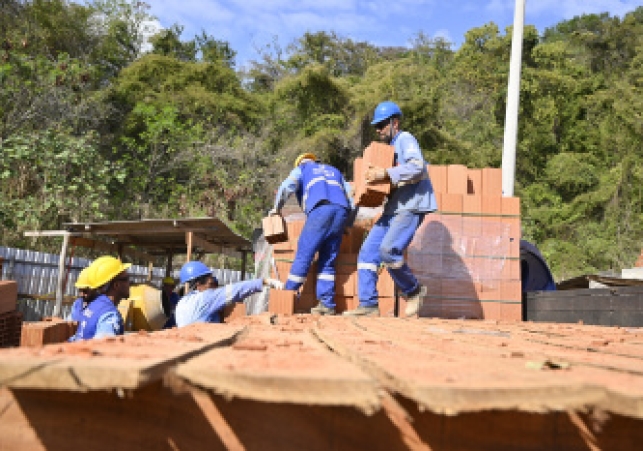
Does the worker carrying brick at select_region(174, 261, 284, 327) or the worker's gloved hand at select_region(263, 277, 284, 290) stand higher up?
the worker's gloved hand at select_region(263, 277, 284, 290)

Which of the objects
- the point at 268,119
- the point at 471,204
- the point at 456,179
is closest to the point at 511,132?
the point at 456,179

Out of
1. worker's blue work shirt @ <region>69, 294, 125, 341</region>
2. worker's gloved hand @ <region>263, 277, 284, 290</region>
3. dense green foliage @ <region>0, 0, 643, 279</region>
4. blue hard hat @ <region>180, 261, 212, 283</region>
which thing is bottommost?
worker's blue work shirt @ <region>69, 294, 125, 341</region>

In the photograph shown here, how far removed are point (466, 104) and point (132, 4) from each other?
15780 millimetres

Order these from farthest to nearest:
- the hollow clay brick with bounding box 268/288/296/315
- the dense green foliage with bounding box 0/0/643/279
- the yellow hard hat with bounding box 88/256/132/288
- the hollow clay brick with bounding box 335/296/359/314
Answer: the dense green foliage with bounding box 0/0/643/279
the hollow clay brick with bounding box 335/296/359/314
the hollow clay brick with bounding box 268/288/296/315
the yellow hard hat with bounding box 88/256/132/288

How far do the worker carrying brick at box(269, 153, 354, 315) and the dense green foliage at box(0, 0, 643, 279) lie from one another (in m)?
11.1

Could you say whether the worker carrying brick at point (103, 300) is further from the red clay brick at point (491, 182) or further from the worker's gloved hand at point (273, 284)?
the red clay brick at point (491, 182)

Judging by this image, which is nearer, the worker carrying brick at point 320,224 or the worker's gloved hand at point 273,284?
the worker's gloved hand at point 273,284

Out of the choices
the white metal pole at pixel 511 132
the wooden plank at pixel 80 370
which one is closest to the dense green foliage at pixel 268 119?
the white metal pole at pixel 511 132

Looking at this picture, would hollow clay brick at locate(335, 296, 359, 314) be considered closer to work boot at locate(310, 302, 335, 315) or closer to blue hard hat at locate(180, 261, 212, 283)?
work boot at locate(310, 302, 335, 315)

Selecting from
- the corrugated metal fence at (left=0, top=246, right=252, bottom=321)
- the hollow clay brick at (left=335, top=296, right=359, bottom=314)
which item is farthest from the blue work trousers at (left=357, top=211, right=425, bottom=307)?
the corrugated metal fence at (left=0, top=246, right=252, bottom=321)

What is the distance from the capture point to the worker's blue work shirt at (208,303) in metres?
5.06

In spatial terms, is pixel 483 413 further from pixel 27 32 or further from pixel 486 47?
pixel 486 47

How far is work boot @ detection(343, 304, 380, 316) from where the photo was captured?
584 cm

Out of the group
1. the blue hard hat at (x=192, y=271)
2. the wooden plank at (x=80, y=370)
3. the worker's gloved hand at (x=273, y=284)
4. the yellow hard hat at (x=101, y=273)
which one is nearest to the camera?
the wooden plank at (x=80, y=370)
